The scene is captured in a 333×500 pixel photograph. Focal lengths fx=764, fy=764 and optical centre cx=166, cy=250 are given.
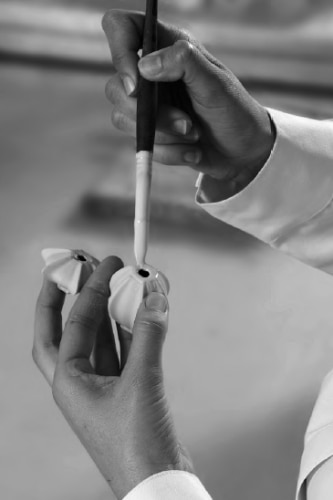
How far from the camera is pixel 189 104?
1.84 ft

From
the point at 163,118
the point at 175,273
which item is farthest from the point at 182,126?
the point at 175,273

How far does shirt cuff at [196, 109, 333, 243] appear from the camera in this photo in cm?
59

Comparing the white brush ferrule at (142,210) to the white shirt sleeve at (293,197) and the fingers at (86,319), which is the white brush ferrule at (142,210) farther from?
the white shirt sleeve at (293,197)

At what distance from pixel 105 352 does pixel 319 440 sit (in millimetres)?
162

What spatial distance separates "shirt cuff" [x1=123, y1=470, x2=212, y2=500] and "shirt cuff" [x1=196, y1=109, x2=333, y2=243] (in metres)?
0.24

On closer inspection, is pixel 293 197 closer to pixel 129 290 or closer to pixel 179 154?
pixel 179 154

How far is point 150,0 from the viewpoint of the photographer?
50 centimetres

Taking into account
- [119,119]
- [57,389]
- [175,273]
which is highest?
[119,119]

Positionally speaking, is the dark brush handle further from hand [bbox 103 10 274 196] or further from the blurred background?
the blurred background

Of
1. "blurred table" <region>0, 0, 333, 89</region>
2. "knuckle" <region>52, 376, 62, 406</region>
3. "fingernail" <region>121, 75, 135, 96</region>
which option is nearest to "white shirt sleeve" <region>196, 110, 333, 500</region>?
"fingernail" <region>121, 75, 135, 96</region>

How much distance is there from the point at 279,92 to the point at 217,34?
0.55ft

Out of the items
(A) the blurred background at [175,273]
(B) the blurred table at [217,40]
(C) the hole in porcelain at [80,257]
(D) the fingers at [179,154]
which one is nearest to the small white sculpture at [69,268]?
(C) the hole in porcelain at [80,257]

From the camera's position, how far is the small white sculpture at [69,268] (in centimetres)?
51

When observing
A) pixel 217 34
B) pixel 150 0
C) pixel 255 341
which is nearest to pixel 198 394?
pixel 255 341
